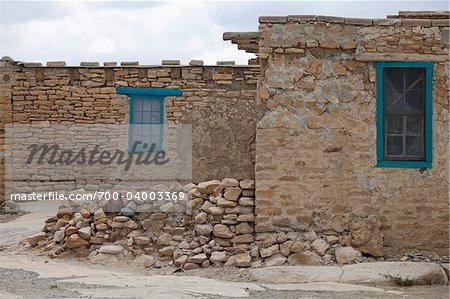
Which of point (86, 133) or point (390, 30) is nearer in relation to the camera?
point (390, 30)

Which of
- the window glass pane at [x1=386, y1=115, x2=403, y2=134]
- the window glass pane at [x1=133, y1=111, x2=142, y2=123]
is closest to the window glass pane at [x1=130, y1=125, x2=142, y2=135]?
the window glass pane at [x1=133, y1=111, x2=142, y2=123]

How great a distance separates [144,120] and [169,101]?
748mm

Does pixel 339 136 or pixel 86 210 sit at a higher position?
pixel 339 136

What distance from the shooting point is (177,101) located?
15438 millimetres

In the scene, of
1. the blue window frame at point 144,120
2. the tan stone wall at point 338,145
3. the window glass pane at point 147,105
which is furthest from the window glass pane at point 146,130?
the tan stone wall at point 338,145

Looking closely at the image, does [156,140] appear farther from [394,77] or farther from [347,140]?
[394,77]

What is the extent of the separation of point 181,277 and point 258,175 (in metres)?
1.73

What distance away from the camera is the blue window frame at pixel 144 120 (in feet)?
51.1

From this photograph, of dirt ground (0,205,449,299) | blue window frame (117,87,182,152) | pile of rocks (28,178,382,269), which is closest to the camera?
dirt ground (0,205,449,299)

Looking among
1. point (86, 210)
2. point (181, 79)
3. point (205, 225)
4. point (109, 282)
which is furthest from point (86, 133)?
point (109, 282)

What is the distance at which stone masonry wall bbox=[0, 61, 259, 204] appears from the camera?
14633 millimetres

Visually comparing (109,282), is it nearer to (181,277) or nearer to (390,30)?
(181,277)

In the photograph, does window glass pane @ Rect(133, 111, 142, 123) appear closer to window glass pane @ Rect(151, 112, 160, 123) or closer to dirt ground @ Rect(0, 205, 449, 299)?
window glass pane @ Rect(151, 112, 160, 123)

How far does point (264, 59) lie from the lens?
9656 mm
